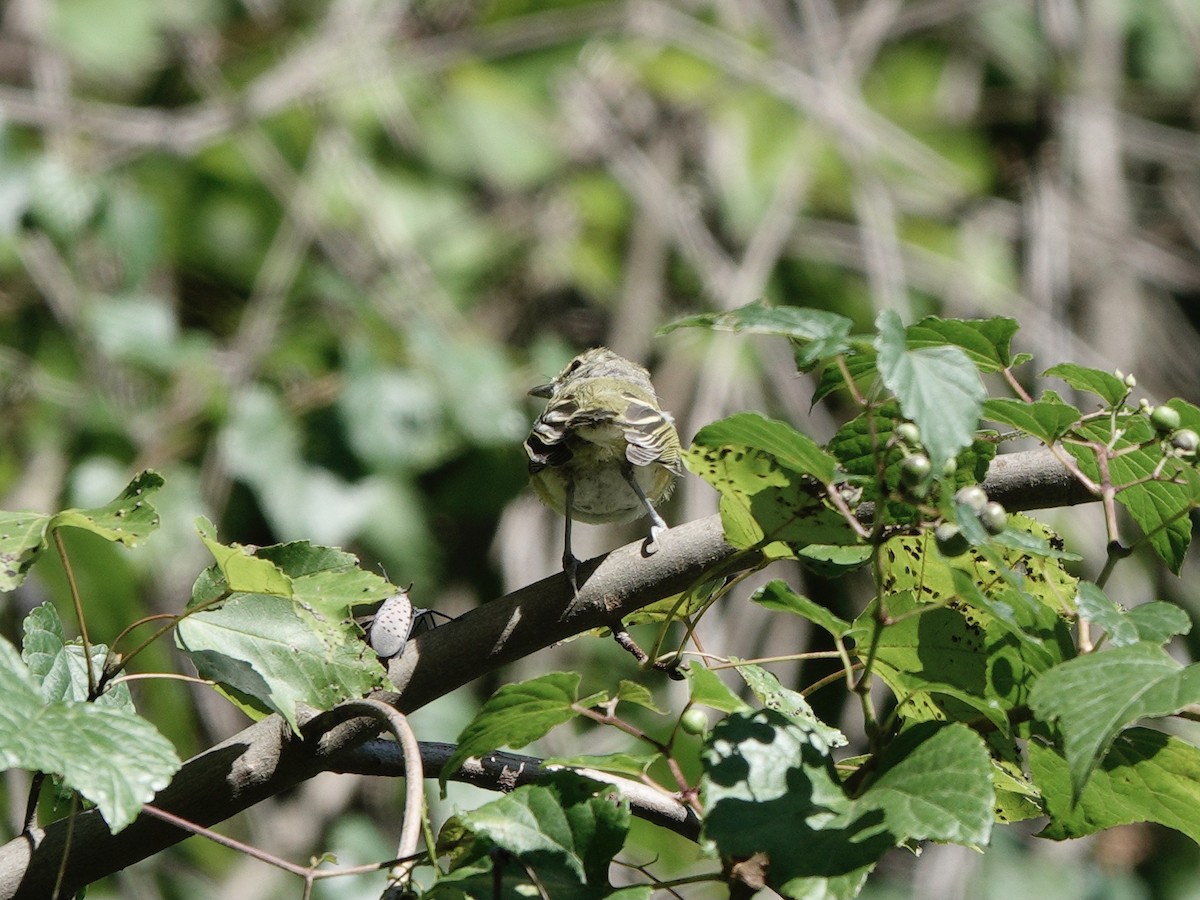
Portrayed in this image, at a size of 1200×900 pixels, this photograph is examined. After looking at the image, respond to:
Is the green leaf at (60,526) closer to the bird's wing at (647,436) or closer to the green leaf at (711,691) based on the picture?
the green leaf at (711,691)

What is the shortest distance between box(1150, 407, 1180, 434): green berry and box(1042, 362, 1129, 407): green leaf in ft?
0.20

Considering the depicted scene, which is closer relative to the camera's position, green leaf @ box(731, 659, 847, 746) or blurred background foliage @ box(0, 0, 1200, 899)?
green leaf @ box(731, 659, 847, 746)

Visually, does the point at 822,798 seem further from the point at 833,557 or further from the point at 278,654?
the point at 278,654

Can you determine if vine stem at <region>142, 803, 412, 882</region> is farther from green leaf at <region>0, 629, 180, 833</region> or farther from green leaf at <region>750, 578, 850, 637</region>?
green leaf at <region>750, 578, 850, 637</region>

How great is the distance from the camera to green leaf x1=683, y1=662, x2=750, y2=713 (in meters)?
1.23

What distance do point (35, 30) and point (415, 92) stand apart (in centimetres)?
136

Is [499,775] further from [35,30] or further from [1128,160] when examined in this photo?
[1128,160]

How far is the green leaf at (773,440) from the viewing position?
48.4 inches

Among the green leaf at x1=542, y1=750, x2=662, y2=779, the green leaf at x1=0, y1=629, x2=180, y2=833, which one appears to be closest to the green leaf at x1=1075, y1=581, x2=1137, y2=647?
the green leaf at x1=542, y1=750, x2=662, y2=779

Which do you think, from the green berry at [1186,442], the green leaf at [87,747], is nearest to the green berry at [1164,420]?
the green berry at [1186,442]

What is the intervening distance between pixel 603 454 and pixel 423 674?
3.93ft

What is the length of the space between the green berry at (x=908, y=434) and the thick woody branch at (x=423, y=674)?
0.21m

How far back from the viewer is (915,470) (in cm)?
116

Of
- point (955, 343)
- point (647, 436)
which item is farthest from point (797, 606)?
point (647, 436)
